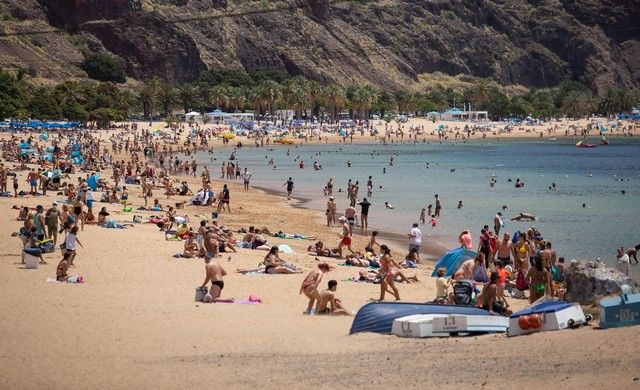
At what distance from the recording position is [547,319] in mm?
12719

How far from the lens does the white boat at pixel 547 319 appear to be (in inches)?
500

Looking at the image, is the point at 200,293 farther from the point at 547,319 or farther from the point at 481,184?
the point at 481,184

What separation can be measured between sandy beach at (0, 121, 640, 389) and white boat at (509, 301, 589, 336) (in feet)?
0.86

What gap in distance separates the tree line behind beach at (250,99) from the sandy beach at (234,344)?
68.2 meters

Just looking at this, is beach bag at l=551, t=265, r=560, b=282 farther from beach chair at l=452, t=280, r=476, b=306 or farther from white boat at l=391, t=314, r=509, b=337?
white boat at l=391, t=314, r=509, b=337

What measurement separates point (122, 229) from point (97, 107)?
71187 millimetres

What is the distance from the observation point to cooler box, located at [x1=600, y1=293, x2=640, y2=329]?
12266mm

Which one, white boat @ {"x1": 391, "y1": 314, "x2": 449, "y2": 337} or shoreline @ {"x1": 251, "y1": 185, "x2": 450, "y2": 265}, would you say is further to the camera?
shoreline @ {"x1": 251, "y1": 185, "x2": 450, "y2": 265}

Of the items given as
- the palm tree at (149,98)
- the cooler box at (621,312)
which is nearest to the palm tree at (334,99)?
the palm tree at (149,98)

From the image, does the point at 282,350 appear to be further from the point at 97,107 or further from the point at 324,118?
the point at 324,118

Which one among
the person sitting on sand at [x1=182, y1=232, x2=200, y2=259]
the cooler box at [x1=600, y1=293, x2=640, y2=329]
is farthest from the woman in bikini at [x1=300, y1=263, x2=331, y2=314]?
the person sitting on sand at [x1=182, y1=232, x2=200, y2=259]

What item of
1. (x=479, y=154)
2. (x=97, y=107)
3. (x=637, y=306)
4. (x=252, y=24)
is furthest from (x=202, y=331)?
(x=252, y=24)

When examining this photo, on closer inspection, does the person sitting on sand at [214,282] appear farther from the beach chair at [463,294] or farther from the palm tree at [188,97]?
the palm tree at [188,97]

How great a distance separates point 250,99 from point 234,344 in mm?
111754
